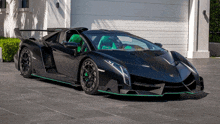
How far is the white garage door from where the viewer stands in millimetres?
16016

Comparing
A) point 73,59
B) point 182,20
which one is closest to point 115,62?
point 73,59

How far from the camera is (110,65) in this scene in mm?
6703

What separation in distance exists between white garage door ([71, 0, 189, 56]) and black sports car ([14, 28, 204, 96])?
7327 millimetres

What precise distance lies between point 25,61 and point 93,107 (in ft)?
11.7

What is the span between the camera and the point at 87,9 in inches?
630

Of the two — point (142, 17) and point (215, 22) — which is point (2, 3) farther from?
point (215, 22)

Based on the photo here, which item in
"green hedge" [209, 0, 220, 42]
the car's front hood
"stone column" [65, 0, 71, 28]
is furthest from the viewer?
"green hedge" [209, 0, 220, 42]

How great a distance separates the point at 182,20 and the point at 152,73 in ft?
40.2

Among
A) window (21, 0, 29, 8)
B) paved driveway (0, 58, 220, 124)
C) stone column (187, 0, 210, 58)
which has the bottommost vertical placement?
paved driveway (0, 58, 220, 124)

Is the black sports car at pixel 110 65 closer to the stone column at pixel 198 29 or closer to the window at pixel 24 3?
the window at pixel 24 3

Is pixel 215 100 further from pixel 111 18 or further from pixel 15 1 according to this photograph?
pixel 15 1

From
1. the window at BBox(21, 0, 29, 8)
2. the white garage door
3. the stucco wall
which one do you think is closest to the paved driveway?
the stucco wall

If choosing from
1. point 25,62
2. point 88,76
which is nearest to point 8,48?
point 25,62

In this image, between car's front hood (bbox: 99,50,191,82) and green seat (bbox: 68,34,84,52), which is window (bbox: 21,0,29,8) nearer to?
green seat (bbox: 68,34,84,52)
